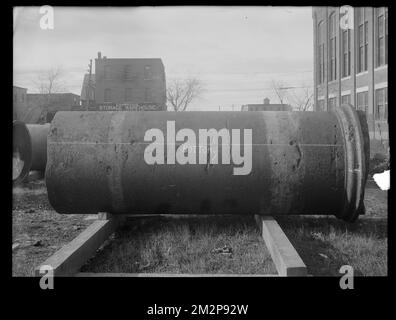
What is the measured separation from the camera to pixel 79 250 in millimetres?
3531

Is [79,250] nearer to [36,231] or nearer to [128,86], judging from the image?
[36,231]

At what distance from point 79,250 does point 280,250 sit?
5.95 ft

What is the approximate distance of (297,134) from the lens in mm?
4199

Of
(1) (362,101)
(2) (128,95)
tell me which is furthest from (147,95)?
(1) (362,101)

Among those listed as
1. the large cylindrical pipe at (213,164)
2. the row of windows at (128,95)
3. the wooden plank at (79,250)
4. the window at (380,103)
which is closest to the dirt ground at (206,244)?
the wooden plank at (79,250)

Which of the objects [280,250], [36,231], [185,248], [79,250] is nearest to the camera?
[280,250]

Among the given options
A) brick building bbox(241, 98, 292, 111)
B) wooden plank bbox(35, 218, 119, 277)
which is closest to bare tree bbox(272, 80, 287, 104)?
brick building bbox(241, 98, 292, 111)

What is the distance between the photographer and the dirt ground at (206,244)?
3.60 m

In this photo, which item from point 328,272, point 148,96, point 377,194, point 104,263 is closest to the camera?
point 328,272
